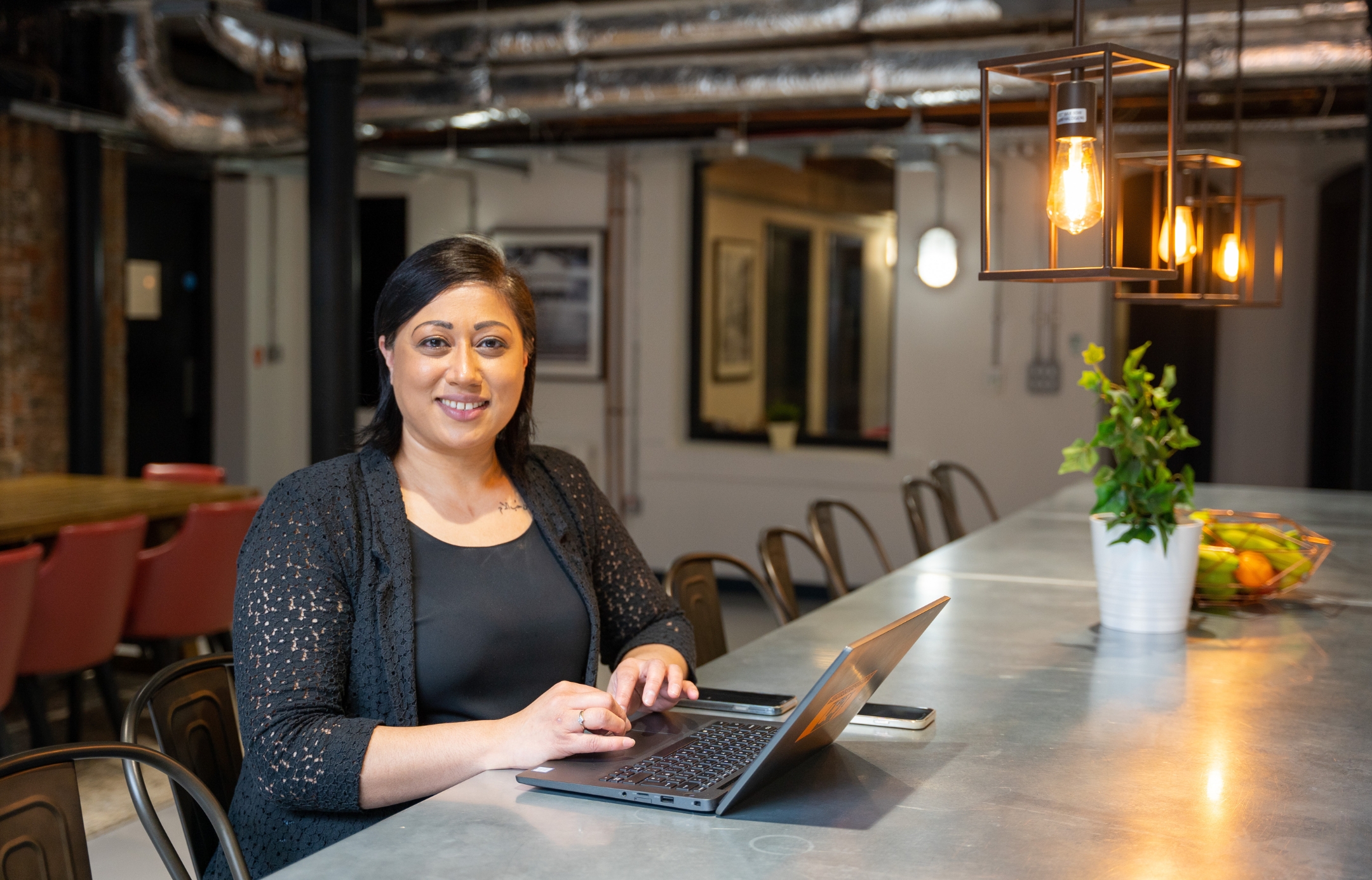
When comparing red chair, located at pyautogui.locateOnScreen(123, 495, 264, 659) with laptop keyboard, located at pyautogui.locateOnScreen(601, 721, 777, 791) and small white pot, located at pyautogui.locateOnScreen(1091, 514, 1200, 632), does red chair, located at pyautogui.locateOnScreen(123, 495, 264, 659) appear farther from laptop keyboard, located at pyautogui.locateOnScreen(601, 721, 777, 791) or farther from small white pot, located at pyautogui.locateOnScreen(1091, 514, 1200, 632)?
laptop keyboard, located at pyautogui.locateOnScreen(601, 721, 777, 791)

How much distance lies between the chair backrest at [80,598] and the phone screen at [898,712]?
2921 mm

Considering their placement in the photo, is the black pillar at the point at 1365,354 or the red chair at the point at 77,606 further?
the black pillar at the point at 1365,354

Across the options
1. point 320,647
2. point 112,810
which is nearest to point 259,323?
point 112,810

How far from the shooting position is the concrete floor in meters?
3.41

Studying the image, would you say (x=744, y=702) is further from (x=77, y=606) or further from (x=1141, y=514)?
(x=77, y=606)

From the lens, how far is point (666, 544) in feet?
25.9

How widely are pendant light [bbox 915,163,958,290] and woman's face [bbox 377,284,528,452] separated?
5.46 meters

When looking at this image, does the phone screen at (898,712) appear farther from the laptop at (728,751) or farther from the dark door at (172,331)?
the dark door at (172,331)

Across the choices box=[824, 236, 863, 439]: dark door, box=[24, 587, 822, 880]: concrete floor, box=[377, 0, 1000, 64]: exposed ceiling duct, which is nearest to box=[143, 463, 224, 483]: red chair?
box=[24, 587, 822, 880]: concrete floor

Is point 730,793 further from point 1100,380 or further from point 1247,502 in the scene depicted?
point 1247,502

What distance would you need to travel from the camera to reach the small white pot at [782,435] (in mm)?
7676

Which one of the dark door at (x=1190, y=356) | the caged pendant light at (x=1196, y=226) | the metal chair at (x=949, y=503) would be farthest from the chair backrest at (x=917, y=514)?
the dark door at (x=1190, y=356)

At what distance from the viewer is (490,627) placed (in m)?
1.94

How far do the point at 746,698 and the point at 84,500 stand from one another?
378 cm
